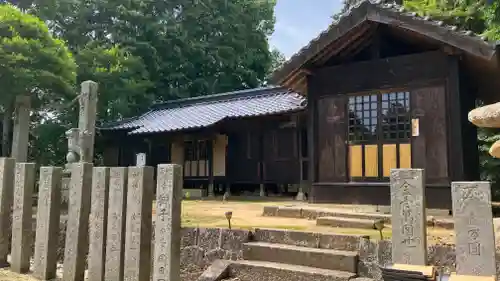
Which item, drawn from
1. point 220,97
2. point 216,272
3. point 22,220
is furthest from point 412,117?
point 220,97

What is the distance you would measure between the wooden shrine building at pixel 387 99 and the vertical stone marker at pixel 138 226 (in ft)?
20.2

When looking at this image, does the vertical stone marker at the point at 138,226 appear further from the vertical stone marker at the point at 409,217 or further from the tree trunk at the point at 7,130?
the tree trunk at the point at 7,130

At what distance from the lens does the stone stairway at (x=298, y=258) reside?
5.08m

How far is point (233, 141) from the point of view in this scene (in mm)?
17312

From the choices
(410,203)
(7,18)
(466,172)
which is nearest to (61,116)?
(7,18)

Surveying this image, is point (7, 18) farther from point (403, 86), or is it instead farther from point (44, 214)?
point (403, 86)

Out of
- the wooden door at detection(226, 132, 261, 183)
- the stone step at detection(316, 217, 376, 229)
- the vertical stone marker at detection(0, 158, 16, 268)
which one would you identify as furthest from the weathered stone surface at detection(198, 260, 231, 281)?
the wooden door at detection(226, 132, 261, 183)

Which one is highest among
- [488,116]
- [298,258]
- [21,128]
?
[21,128]

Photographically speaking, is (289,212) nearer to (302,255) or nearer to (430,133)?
(302,255)

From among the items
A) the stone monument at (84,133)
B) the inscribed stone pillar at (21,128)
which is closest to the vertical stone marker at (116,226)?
the stone monument at (84,133)

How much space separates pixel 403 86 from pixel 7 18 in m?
12.6

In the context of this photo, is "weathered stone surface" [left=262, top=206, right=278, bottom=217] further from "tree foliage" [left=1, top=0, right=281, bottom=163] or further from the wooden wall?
"tree foliage" [left=1, top=0, right=281, bottom=163]

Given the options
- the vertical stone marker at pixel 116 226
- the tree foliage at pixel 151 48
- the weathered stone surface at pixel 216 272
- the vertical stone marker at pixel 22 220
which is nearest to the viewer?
the vertical stone marker at pixel 116 226

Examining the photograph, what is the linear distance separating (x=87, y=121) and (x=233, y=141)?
6008 millimetres
